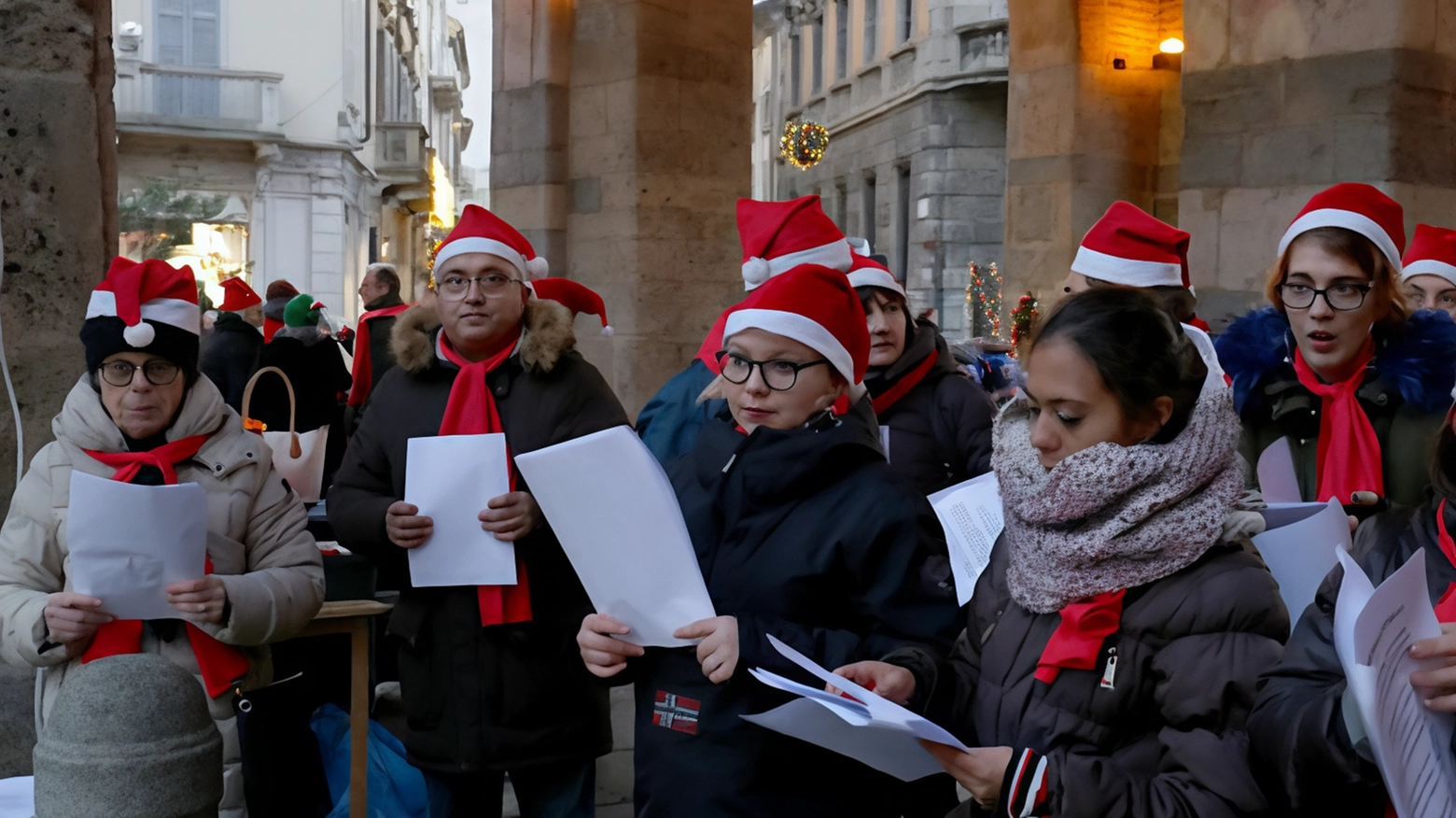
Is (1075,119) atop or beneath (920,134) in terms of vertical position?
beneath

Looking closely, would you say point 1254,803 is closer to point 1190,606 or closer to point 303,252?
point 1190,606

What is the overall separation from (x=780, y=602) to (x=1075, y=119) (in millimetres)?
7186

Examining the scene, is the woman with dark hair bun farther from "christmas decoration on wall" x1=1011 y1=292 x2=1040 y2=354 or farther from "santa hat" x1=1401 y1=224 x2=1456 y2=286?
"christmas decoration on wall" x1=1011 y1=292 x2=1040 y2=354

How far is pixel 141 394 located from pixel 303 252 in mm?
25216

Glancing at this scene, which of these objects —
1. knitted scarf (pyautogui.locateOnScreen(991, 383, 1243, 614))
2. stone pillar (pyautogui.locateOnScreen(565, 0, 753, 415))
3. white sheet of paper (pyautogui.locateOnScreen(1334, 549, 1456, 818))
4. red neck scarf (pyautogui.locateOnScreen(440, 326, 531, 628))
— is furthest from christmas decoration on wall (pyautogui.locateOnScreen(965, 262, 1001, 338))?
white sheet of paper (pyautogui.locateOnScreen(1334, 549, 1456, 818))

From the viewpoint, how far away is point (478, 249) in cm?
346

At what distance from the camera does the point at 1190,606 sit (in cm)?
185

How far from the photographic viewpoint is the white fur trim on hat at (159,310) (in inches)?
114

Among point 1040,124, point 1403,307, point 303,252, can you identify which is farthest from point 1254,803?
point 303,252

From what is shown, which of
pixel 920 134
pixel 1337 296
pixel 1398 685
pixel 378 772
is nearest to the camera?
pixel 1398 685

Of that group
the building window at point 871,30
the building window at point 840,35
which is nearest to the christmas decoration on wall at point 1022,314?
the building window at point 871,30

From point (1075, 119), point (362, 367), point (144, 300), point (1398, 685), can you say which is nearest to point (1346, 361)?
point (1398, 685)

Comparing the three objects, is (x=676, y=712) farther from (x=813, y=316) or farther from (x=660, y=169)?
(x=660, y=169)

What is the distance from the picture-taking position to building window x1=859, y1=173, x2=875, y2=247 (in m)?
28.5
